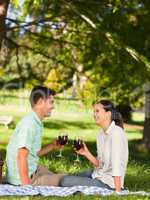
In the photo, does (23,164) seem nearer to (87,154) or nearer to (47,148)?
(47,148)

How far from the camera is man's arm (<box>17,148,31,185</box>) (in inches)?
293

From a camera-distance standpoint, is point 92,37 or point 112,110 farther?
point 92,37

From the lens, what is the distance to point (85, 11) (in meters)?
15.5

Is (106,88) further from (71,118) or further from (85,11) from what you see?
(71,118)

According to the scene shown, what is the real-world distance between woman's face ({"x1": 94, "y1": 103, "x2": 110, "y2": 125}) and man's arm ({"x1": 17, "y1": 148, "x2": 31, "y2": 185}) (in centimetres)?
105

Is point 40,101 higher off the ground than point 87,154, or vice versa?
point 40,101

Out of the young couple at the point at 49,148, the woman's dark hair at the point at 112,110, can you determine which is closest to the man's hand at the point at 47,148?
the young couple at the point at 49,148

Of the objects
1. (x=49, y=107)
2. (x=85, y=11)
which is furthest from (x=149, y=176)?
(x=85, y=11)

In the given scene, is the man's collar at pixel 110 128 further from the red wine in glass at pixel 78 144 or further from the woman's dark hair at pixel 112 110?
the red wine in glass at pixel 78 144

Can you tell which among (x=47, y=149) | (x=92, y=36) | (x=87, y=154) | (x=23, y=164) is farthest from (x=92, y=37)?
(x=23, y=164)

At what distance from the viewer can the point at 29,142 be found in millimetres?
7594

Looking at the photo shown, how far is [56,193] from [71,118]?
30488 millimetres

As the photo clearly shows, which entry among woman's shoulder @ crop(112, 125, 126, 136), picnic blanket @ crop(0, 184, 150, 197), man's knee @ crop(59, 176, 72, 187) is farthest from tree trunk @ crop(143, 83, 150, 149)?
picnic blanket @ crop(0, 184, 150, 197)

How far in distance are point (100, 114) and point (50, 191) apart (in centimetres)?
117
